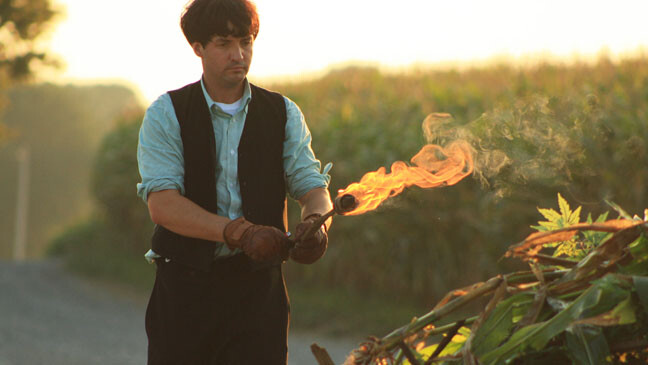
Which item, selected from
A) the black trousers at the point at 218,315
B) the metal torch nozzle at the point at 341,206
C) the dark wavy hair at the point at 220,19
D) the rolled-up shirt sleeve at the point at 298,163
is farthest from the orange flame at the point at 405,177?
the dark wavy hair at the point at 220,19

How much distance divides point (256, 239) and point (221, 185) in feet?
1.66

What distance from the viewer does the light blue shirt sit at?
9.39 feet

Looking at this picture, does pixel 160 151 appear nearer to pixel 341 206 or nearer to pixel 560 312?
pixel 341 206

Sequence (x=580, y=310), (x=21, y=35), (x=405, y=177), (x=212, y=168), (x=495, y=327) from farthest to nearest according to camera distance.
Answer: (x=21, y=35) < (x=212, y=168) < (x=405, y=177) < (x=495, y=327) < (x=580, y=310)

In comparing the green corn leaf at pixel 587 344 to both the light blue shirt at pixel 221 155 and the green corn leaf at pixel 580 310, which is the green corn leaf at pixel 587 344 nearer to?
the green corn leaf at pixel 580 310

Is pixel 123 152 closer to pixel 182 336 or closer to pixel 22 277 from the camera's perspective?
pixel 22 277

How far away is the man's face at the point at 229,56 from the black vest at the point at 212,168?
150mm

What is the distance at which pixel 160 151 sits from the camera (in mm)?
2869

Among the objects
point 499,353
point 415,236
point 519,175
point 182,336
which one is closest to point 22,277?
point 415,236

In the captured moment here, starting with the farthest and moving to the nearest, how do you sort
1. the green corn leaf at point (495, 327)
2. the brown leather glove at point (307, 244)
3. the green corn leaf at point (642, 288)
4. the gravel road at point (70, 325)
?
1. the gravel road at point (70, 325)
2. the brown leather glove at point (307, 244)
3. the green corn leaf at point (495, 327)
4. the green corn leaf at point (642, 288)

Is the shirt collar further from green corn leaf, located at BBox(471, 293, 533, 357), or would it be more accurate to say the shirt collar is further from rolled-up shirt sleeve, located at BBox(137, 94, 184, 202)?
green corn leaf, located at BBox(471, 293, 533, 357)

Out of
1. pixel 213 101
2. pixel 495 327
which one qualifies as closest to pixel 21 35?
pixel 213 101

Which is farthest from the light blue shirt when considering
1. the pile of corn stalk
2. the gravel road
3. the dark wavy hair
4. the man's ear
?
the gravel road

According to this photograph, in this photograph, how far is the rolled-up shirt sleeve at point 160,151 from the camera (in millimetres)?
2834
